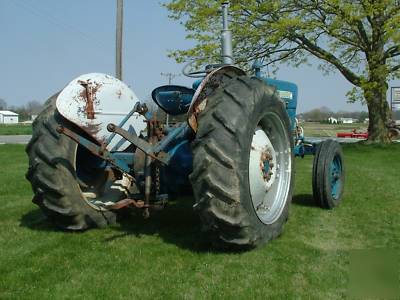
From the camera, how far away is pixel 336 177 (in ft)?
24.2

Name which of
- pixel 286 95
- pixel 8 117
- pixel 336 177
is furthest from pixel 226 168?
pixel 8 117

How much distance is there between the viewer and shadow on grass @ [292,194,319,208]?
7.32 m

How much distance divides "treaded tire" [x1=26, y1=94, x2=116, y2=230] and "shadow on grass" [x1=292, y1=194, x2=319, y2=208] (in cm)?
340

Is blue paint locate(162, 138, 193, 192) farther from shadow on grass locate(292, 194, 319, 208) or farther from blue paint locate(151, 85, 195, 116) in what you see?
shadow on grass locate(292, 194, 319, 208)

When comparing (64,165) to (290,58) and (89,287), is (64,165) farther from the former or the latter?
(290,58)

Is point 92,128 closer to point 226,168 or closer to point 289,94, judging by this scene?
point 226,168

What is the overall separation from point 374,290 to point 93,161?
3.19 m

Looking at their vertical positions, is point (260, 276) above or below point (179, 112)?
below

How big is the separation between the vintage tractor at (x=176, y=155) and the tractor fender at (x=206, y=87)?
0.01 m

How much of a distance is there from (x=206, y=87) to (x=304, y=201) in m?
3.48

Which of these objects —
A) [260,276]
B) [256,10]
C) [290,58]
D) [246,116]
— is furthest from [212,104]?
[290,58]

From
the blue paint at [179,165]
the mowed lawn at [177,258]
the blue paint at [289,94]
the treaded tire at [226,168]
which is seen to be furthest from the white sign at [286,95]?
the treaded tire at [226,168]

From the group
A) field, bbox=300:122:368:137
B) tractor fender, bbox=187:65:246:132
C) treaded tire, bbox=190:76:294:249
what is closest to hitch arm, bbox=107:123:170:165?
Result: tractor fender, bbox=187:65:246:132

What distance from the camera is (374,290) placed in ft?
12.4
